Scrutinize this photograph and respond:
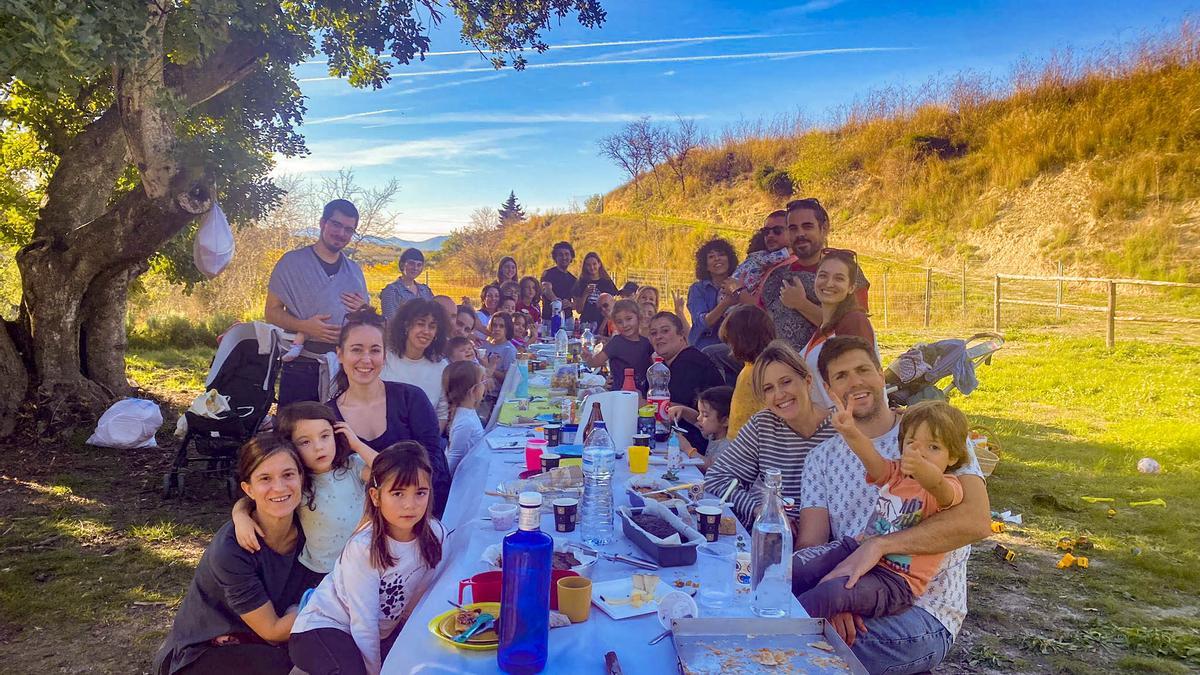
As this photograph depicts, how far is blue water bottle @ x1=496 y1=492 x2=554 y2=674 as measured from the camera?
1608mm

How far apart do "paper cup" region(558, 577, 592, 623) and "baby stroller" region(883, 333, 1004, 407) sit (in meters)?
4.38

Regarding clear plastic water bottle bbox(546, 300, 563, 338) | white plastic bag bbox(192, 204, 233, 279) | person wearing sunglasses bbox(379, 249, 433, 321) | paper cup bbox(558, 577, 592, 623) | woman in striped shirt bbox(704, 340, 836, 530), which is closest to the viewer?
paper cup bbox(558, 577, 592, 623)

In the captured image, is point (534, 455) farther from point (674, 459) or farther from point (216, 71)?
point (216, 71)

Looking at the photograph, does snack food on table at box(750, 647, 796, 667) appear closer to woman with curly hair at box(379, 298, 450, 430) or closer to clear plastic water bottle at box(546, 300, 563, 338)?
woman with curly hair at box(379, 298, 450, 430)

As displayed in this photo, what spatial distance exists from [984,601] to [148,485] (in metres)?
6.22

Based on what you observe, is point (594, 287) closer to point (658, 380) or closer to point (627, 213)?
point (658, 380)

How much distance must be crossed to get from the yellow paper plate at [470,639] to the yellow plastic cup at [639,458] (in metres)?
1.41

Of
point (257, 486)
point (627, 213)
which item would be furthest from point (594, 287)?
point (627, 213)

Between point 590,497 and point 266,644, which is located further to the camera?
point 590,497

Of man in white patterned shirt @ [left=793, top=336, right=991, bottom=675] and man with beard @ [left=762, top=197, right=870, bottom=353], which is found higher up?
man with beard @ [left=762, top=197, right=870, bottom=353]

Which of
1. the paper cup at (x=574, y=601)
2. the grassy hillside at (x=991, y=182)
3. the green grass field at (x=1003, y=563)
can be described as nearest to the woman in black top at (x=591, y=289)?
the green grass field at (x=1003, y=563)

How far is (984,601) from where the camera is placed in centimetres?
432

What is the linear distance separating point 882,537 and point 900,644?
310 mm

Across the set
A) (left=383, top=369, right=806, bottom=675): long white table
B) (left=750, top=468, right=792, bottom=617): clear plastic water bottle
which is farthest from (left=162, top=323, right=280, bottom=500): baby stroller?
(left=750, top=468, right=792, bottom=617): clear plastic water bottle
